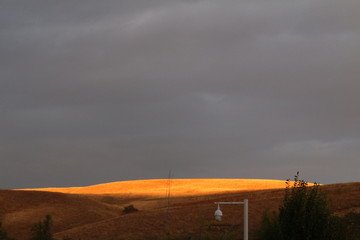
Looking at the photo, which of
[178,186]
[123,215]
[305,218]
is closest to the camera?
[305,218]

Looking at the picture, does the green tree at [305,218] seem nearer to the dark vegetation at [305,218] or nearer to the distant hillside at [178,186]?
the dark vegetation at [305,218]

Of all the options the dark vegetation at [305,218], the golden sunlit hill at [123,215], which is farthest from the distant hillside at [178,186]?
the dark vegetation at [305,218]

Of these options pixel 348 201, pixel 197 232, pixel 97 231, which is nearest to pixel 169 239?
pixel 197 232

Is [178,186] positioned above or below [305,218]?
above

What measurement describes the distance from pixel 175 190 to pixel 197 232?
55.9 metres

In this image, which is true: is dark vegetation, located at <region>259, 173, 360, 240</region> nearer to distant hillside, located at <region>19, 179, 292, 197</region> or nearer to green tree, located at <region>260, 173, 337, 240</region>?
green tree, located at <region>260, 173, 337, 240</region>

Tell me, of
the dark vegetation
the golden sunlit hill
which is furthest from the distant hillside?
the dark vegetation

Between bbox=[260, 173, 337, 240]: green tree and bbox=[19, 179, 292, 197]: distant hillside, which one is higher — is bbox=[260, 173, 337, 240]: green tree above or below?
below

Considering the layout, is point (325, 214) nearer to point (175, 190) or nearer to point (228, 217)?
point (228, 217)

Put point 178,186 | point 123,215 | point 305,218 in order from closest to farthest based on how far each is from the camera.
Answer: point 305,218 → point 123,215 → point 178,186

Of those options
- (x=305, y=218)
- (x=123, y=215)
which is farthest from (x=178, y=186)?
(x=305, y=218)

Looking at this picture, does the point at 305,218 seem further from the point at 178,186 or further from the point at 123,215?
the point at 178,186

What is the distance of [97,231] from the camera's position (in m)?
44.1

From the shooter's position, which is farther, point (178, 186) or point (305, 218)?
point (178, 186)
